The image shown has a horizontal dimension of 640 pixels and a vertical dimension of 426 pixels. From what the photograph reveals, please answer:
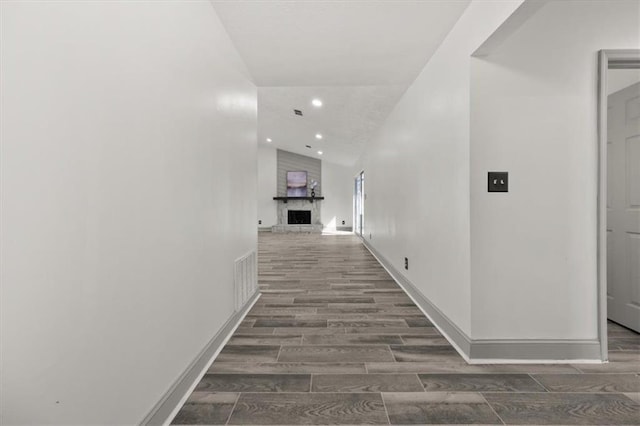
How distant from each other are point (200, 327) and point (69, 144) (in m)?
1.29

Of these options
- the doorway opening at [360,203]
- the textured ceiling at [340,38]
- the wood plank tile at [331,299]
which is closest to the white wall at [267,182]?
the doorway opening at [360,203]

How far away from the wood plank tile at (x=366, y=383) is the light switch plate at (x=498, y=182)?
49.5 inches

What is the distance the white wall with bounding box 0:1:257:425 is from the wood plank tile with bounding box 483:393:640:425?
1.67 m

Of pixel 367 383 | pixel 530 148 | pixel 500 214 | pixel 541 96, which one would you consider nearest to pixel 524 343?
pixel 500 214

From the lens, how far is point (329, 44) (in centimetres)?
240

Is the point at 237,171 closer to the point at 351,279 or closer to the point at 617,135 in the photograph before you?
the point at 351,279

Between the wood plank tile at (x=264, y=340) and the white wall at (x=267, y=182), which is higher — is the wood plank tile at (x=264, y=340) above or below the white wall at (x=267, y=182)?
below

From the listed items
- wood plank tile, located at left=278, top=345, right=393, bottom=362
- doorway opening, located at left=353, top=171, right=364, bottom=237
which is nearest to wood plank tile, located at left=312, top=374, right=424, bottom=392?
wood plank tile, located at left=278, top=345, right=393, bottom=362

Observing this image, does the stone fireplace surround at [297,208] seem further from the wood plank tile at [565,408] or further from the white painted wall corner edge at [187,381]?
the wood plank tile at [565,408]

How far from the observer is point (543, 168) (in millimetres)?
1914

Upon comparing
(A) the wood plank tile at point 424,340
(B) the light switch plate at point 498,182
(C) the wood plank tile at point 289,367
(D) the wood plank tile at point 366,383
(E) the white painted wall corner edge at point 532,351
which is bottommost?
(D) the wood plank tile at point 366,383

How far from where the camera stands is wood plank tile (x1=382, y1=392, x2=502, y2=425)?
56.0 inches

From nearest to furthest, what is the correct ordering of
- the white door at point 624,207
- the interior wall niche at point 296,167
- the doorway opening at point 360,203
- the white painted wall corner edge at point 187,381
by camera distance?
1. the white painted wall corner edge at point 187,381
2. the white door at point 624,207
3. the doorway opening at point 360,203
4. the interior wall niche at point 296,167

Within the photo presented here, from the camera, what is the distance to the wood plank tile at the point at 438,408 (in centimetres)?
142
